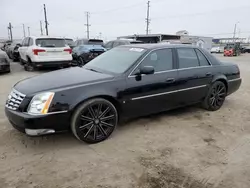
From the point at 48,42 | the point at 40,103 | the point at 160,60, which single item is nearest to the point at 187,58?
the point at 160,60

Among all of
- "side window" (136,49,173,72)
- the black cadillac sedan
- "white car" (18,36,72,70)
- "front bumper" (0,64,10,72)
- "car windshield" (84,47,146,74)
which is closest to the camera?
the black cadillac sedan

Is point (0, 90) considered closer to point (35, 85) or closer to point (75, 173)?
point (35, 85)

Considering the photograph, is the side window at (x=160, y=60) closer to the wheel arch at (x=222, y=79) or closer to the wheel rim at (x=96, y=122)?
the wheel rim at (x=96, y=122)

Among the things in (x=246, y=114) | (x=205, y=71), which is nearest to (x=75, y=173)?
(x=205, y=71)

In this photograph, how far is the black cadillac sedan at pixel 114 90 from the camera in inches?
125

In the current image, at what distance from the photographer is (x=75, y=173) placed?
9.18ft

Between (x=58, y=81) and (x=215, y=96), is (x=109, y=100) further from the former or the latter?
(x=215, y=96)

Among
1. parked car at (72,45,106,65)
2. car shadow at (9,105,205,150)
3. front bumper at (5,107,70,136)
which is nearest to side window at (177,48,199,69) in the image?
car shadow at (9,105,205,150)

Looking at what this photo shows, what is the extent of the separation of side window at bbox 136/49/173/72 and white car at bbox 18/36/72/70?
691 cm

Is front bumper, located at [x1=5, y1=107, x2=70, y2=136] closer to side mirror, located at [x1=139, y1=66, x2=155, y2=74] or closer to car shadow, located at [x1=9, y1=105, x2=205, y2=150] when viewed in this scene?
car shadow, located at [x1=9, y1=105, x2=205, y2=150]

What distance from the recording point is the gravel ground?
2.68 m

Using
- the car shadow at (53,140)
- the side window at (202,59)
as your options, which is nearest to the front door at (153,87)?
the car shadow at (53,140)

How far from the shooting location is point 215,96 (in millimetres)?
5141

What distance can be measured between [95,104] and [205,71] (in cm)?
262
